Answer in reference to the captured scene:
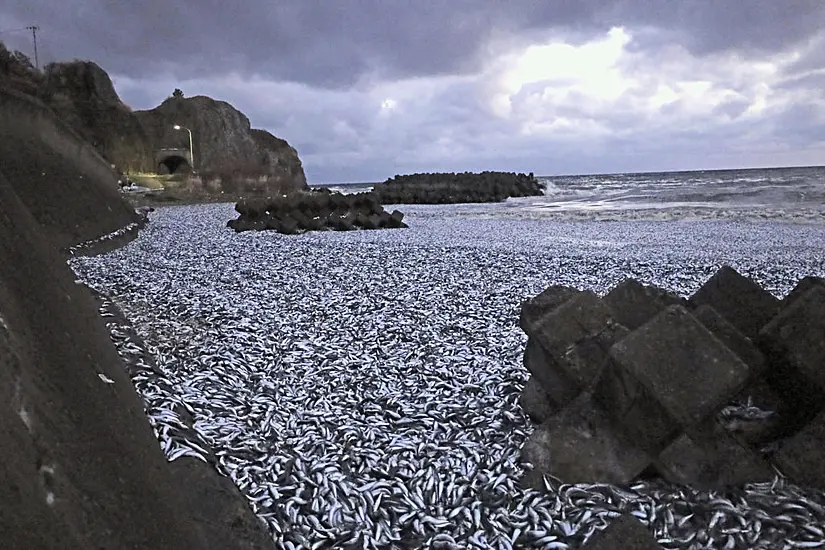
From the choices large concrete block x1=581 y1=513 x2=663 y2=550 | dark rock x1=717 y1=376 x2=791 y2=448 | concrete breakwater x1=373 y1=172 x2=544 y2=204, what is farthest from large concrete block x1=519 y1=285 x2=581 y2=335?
concrete breakwater x1=373 y1=172 x2=544 y2=204

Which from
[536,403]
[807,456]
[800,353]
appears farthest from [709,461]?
[536,403]

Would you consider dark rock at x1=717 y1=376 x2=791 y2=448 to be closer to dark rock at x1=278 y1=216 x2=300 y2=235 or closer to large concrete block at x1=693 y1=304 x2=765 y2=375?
large concrete block at x1=693 y1=304 x2=765 y2=375

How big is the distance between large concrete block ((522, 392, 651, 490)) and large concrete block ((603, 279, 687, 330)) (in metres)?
0.74

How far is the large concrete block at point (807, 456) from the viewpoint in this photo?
2.66 meters

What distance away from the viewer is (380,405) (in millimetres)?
3861

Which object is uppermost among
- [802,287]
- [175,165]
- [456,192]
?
[175,165]

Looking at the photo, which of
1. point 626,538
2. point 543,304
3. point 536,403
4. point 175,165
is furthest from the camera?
point 175,165

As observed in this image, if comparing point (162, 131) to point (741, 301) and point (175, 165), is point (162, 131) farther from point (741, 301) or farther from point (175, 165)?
point (741, 301)

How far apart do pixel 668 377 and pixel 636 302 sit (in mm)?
936

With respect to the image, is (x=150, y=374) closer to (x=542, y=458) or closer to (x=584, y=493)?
(x=542, y=458)

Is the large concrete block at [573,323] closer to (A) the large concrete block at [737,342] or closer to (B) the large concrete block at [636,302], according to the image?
(B) the large concrete block at [636,302]

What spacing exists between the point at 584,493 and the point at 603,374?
62 centimetres

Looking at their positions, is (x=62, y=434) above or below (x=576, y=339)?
above

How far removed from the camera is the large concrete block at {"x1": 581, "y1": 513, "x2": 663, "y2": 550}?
2052 mm
